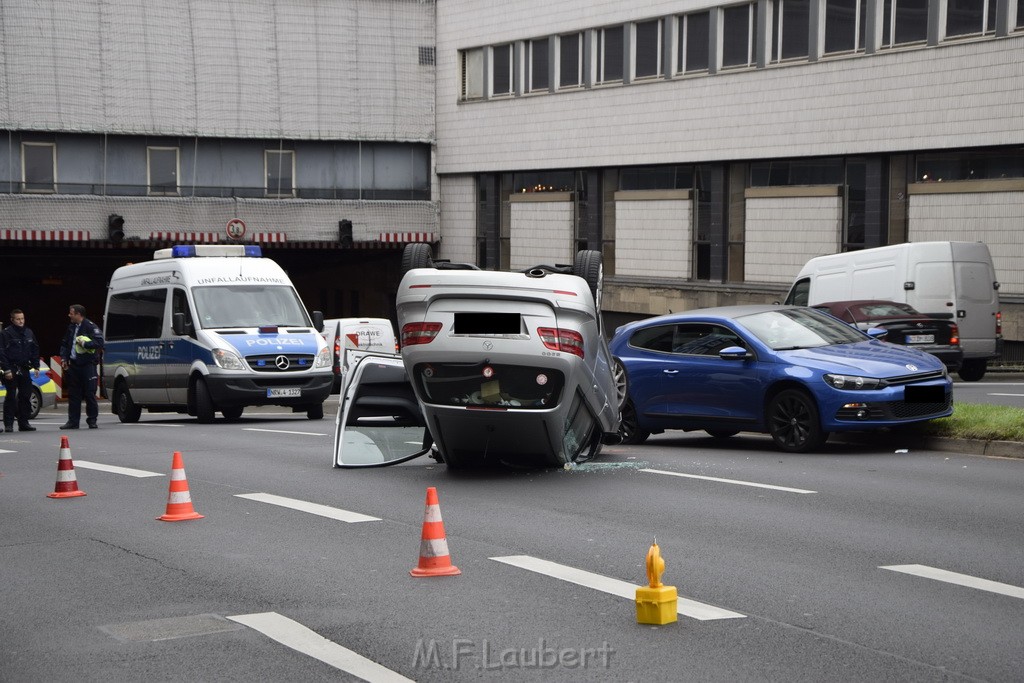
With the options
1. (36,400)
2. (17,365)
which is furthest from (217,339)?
(36,400)

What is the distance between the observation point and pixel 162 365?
22.7m

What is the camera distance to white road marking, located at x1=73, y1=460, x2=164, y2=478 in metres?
13.4

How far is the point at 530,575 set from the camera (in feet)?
25.8

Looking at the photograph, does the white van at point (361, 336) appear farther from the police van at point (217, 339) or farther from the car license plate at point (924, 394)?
the car license plate at point (924, 394)

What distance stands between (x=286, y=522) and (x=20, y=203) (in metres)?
36.7

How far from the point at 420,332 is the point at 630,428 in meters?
5.02

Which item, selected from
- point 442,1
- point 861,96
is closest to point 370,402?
point 861,96

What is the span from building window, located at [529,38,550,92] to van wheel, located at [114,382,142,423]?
2318 cm

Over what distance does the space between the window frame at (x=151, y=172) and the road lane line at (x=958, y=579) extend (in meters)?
40.3

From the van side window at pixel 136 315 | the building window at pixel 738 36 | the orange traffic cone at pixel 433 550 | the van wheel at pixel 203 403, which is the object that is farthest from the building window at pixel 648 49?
the orange traffic cone at pixel 433 550

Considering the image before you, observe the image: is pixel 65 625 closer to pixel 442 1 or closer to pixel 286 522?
pixel 286 522

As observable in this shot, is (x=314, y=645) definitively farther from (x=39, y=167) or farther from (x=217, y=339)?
(x=39, y=167)

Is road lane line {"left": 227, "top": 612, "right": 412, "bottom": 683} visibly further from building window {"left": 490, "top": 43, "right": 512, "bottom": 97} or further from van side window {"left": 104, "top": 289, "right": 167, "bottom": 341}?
building window {"left": 490, "top": 43, "right": 512, "bottom": 97}

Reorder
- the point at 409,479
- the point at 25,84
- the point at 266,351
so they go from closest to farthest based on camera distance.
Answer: the point at 409,479 → the point at 266,351 → the point at 25,84
